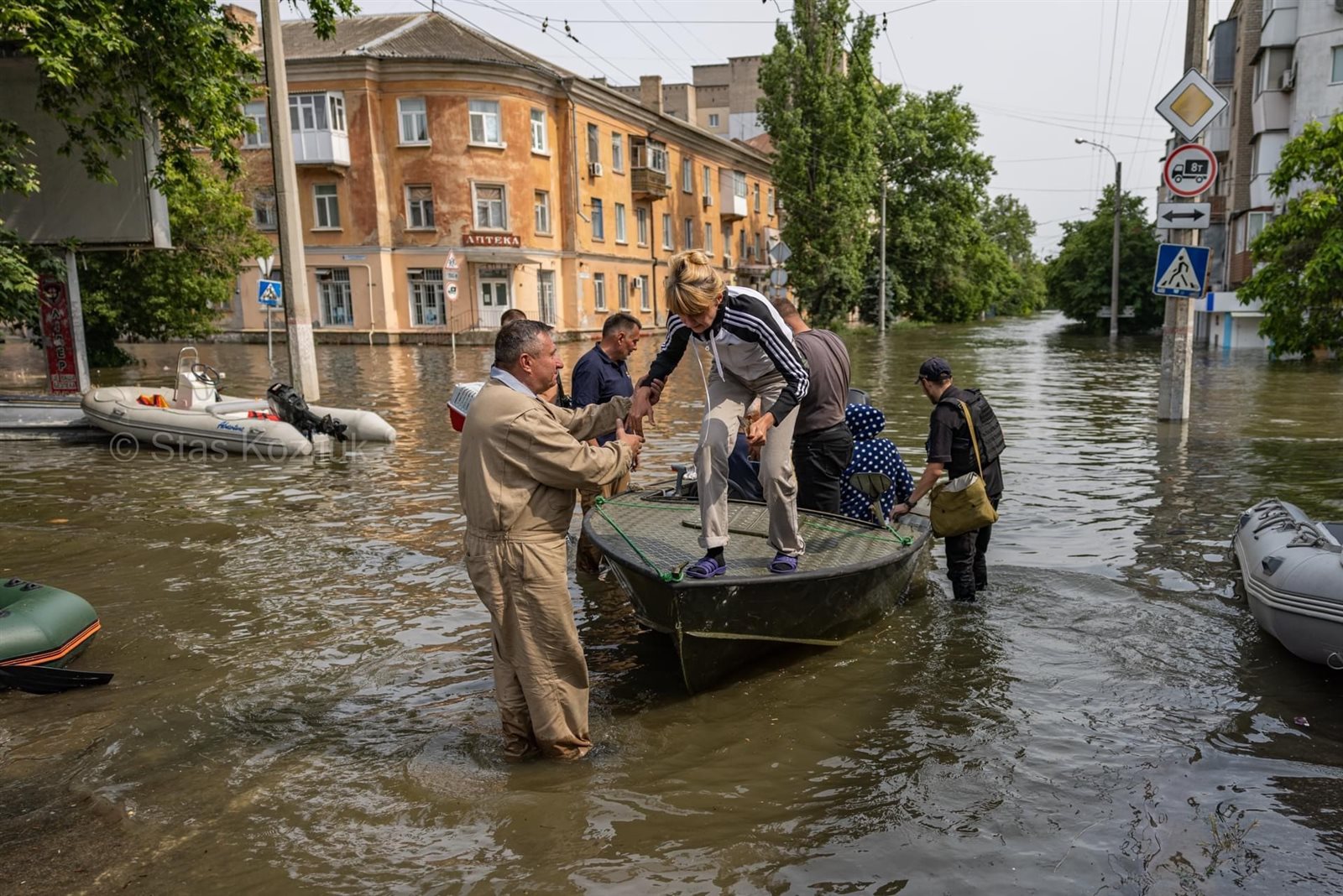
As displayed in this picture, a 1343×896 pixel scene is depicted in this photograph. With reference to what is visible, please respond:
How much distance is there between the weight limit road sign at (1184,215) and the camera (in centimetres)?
1273

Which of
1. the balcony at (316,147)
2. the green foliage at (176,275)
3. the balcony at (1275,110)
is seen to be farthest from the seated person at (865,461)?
the balcony at (316,147)

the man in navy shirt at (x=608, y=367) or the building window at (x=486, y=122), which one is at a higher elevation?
the building window at (x=486, y=122)

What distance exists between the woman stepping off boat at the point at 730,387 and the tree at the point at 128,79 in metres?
8.95

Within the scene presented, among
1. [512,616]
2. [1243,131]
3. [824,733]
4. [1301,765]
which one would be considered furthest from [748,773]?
[1243,131]

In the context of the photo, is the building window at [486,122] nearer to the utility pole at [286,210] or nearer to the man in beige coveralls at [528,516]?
the utility pole at [286,210]

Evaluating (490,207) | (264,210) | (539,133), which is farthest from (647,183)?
(264,210)

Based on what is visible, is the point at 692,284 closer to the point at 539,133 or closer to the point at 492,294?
the point at 492,294

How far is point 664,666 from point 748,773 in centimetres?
150

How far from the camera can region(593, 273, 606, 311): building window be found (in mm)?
46219

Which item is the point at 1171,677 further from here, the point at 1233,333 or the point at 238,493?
the point at 1233,333

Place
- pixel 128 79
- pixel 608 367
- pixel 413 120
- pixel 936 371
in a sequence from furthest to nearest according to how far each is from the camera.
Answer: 1. pixel 413 120
2. pixel 128 79
3. pixel 608 367
4. pixel 936 371

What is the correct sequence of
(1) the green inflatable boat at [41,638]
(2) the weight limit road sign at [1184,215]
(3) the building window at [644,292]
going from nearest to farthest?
(1) the green inflatable boat at [41,638] < (2) the weight limit road sign at [1184,215] < (3) the building window at [644,292]

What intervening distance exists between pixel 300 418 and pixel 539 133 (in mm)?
29967

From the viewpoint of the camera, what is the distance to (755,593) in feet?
17.4
